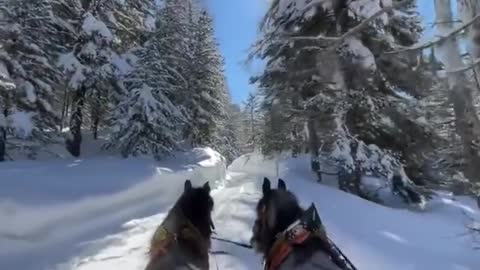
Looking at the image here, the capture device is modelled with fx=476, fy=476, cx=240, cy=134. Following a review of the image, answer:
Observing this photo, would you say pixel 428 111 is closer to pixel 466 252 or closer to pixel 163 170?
pixel 466 252

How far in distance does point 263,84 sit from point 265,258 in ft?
53.5

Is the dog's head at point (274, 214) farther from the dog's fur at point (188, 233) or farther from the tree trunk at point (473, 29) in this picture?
the tree trunk at point (473, 29)

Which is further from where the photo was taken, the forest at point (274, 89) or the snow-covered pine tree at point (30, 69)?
the snow-covered pine tree at point (30, 69)

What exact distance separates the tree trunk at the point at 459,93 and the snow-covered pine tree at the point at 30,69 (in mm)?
16904

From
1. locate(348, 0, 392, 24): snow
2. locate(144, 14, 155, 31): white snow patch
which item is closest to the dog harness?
locate(348, 0, 392, 24): snow

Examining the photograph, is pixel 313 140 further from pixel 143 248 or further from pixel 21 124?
pixel 21 124

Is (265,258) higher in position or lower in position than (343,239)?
higher

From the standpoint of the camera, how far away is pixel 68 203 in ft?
32.1

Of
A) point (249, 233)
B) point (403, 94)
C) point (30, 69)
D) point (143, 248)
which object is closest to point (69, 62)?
point (30, 69)

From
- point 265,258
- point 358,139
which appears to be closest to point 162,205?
point 358,139

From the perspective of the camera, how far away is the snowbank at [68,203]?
320 inches

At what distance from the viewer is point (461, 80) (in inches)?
156

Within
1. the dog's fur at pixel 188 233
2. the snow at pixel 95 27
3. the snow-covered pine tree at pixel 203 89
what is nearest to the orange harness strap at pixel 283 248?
the dog's fur at pixel 188 233

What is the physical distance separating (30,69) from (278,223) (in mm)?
19800
